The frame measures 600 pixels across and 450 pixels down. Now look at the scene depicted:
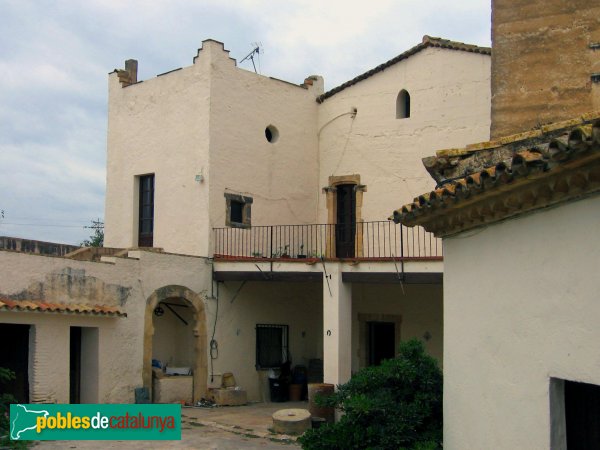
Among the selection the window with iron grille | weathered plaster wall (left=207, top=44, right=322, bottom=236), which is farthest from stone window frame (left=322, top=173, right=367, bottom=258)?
the window with iron grille

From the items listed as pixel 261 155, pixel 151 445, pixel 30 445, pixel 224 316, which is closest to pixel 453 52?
pixel 261 155

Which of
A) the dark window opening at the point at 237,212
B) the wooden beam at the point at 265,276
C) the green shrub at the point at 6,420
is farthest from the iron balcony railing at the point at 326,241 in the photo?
the green shrub at the point at 6,420

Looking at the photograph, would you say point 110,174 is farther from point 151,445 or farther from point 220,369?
point 151,445

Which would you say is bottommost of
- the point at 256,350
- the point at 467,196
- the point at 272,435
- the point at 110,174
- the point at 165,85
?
the point at 272,435

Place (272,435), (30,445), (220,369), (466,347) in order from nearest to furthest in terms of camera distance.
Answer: (466,347) < (30,445) < (272,435) < (220,369)

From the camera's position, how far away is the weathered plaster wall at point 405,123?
57.2ft

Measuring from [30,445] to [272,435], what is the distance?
13.6 ft

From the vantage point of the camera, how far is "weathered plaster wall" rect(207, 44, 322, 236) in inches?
702

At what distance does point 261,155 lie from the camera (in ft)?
61.9

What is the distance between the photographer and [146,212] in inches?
759

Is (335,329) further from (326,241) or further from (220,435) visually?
(326,241)

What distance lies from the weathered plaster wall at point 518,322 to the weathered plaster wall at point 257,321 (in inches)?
420

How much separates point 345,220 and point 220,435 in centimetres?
779

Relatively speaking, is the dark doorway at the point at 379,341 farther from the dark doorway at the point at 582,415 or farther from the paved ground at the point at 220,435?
the dark doorway at the point at 582,415
